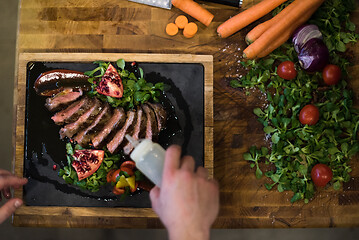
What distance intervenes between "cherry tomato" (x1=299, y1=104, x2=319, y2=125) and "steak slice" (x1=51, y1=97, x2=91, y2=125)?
56.1 inches

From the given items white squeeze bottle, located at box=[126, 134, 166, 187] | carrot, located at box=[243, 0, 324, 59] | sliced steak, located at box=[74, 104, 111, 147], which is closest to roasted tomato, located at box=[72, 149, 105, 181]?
sliced steak, located at box=[74, 104, 111, 147]

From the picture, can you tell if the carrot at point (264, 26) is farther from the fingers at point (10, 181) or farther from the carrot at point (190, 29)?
the fingers at point (10, 181)

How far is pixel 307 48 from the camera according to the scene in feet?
6.91

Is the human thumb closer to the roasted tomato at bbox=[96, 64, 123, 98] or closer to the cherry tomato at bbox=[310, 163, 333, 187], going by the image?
the roasted tomato at bbox=[96, 64, 123, 98]

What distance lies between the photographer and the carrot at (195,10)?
7.22ft

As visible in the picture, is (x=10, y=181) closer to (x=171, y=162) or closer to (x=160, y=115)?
(x=160, y=115)

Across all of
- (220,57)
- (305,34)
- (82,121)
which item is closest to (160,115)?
(82,121)

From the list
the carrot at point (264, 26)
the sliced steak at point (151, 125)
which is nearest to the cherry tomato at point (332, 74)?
the carrot at point (264, 26)

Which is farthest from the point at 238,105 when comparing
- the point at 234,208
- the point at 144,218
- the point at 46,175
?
the point at 46,175

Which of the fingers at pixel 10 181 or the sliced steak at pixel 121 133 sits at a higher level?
the sliced steak at pixel 121 133

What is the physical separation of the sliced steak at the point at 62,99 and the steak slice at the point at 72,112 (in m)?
0.04

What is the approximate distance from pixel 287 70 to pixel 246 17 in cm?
47

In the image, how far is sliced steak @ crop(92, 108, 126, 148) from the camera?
2049mm

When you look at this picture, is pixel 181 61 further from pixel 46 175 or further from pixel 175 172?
pixel 46 175
